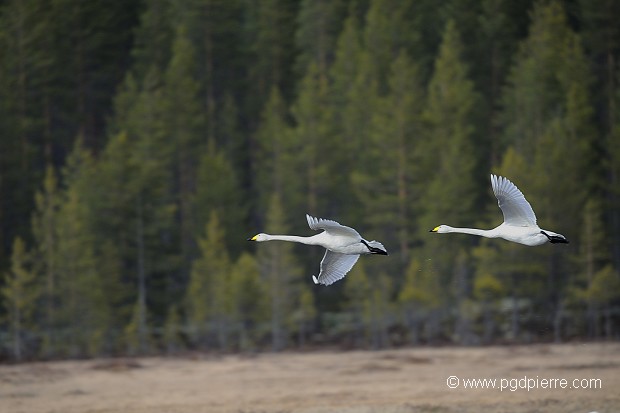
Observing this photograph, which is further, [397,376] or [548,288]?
[548,288]

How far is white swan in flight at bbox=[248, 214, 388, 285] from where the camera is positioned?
21.0 m

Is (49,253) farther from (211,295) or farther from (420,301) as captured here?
(420,301)

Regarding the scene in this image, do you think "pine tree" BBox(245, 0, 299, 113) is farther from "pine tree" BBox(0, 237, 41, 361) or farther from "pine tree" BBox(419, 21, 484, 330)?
"pine tree" BBox(0, 237, 41, 361)

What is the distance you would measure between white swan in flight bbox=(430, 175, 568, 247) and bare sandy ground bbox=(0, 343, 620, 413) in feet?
33.4

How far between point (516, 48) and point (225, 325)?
2608 centimetres

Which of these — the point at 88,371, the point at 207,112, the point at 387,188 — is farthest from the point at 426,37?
the point at 88,371

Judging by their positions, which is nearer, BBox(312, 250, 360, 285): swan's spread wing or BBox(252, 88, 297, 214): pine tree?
BBox(312, 250, 360, 285): swan's spread wing

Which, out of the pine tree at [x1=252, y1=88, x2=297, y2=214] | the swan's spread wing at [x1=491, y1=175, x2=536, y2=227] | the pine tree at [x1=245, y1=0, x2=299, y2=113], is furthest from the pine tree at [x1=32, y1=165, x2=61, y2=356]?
the swan's spread wing at [x1=491, y1=175, x2=536, y2=227]

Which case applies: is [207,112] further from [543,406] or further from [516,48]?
[543,406]

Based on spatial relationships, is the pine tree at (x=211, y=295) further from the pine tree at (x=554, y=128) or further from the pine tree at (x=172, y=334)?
the pine tree at (x=554, y=128)

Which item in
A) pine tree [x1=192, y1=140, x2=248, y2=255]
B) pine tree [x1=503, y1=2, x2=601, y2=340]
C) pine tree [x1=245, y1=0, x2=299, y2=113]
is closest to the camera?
pine tree [x1=503, y1=2, x2=601, y2=340]

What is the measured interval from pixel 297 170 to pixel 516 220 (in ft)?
117

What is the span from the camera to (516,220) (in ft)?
69.8

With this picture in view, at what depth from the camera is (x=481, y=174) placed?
199 feet
